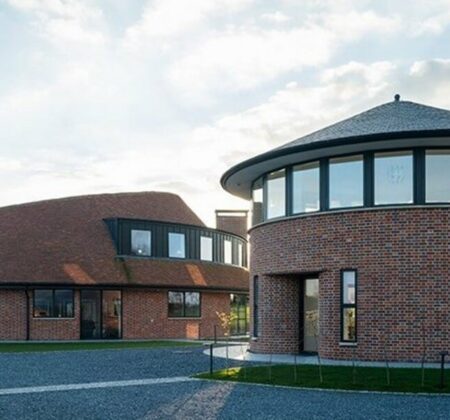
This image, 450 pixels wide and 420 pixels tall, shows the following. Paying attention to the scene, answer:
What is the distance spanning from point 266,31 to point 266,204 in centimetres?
578

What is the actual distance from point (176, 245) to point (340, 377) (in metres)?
22.3

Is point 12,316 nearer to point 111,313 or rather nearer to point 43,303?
point 43,303

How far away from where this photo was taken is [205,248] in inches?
1503

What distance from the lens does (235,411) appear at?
11555 millimetres

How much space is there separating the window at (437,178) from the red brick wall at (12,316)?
19389 mm

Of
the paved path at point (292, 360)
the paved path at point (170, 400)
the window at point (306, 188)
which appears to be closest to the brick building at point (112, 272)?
the paved path at point (292, 360)

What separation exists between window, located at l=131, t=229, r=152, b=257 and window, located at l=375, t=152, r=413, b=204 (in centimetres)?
1862

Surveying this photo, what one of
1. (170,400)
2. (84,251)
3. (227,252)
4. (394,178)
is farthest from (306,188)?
(227,252)

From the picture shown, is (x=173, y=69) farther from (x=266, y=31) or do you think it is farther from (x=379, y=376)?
(x=379, y=376)

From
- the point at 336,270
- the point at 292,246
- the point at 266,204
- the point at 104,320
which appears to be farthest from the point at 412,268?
the point at 104,320

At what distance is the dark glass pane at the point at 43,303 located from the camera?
3183 cm

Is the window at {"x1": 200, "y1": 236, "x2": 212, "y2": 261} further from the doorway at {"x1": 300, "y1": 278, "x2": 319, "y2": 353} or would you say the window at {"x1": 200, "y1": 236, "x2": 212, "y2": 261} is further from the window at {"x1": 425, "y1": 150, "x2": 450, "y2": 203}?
the window at {"x1": 425, "y1": 150, "x2": 450, "y2": 203}

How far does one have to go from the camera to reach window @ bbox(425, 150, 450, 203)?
18.1 m

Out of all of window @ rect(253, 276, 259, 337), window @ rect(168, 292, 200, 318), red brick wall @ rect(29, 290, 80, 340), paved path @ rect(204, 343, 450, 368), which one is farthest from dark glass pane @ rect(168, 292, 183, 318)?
window @ rect(253, 276, 259, 337)
